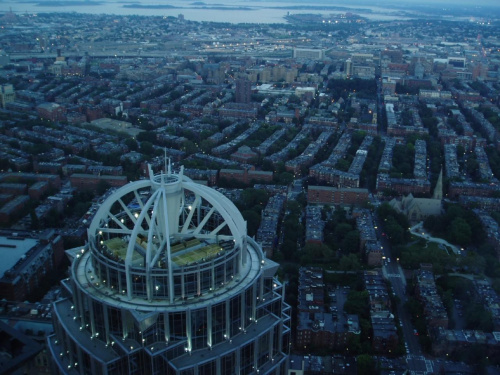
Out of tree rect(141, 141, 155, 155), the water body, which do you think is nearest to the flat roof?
tree rect(141, 141, 155, 155)

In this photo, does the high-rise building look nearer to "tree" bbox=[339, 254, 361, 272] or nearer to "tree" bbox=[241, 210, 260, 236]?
"tree" bbox=[241, 210, 260, 236]

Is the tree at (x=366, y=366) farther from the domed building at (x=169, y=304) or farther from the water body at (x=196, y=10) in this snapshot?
the water body at (x=196, y=10)

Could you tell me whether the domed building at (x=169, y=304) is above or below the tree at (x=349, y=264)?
above

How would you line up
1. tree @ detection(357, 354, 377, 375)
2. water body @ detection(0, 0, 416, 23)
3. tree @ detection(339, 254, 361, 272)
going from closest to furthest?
tree @ detection(357, 354, 377, 375) → tree @ detection(339, 254, 361, 272) → water body @ detection(0, 0, 416, 23)

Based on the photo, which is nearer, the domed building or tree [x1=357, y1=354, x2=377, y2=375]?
the domed building

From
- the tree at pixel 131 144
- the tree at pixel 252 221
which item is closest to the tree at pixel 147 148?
the tree at pixel 131 144
